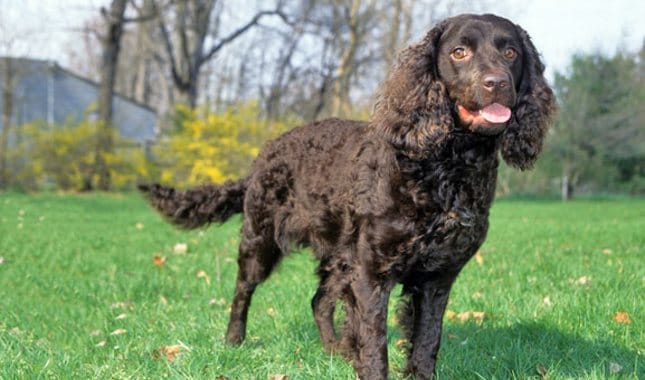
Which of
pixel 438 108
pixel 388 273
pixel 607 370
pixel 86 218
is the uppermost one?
pixel 438 108

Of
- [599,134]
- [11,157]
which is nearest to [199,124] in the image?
[11,157]

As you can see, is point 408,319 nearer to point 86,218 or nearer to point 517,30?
point 517,30

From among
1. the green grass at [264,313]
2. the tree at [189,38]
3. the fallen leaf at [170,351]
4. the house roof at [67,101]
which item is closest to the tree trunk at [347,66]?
the tree at [189,38]

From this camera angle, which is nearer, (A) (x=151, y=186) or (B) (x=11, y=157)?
(A) (x=151, y=186)

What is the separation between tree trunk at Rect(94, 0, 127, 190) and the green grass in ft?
39.7

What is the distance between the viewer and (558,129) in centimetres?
3095

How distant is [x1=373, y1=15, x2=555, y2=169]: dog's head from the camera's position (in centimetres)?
286

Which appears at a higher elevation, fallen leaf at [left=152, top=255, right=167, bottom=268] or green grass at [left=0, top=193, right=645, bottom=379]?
green grass at [left=0, top=193, right=645, bottom=379]

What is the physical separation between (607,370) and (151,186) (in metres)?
3.32

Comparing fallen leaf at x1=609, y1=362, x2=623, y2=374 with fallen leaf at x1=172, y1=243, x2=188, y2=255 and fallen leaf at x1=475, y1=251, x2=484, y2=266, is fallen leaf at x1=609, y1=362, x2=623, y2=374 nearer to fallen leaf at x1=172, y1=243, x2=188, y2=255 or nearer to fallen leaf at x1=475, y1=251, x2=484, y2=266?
fallen leaf at x1=475, y1=251, x2=484, y2=266

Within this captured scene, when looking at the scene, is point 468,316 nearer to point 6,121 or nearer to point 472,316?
point 472,316

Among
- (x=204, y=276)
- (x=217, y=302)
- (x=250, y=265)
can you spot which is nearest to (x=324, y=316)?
(x=250, y=265)

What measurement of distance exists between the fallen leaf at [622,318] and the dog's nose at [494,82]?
184cm

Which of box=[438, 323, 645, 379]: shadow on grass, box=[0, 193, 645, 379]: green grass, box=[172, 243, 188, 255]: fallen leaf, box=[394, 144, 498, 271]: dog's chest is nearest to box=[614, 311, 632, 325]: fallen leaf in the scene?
box=[0, 193, 645, 379]: green grass
